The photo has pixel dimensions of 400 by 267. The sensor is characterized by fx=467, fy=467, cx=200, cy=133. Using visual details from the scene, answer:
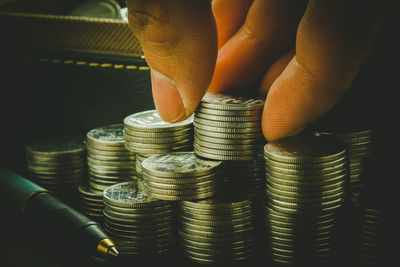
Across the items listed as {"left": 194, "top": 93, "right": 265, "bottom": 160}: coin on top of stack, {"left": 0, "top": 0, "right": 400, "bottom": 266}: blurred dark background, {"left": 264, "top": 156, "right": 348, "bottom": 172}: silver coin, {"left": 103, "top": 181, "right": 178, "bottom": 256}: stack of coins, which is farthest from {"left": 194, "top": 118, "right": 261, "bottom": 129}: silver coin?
{"left": 0, "top": 0, "right": 400, "bottom": 266}: blurred dark background

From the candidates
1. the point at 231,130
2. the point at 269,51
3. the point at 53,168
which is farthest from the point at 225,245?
the point at 53,168

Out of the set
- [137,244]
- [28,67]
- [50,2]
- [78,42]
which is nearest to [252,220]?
[137,244]

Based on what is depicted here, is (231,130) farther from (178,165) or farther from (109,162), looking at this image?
(109,162)

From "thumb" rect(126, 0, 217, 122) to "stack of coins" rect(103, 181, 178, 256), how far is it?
0.21 metres

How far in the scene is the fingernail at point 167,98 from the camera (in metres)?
0.94

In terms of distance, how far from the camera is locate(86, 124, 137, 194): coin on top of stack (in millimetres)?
1241

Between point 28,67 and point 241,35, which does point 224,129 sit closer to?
point 241,35

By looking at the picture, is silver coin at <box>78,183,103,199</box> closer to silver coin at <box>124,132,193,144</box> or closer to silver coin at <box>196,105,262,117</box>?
silver coin at <box>124,132,193,144</box>

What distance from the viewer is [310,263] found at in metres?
0.95

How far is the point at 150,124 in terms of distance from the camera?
45.2 inches

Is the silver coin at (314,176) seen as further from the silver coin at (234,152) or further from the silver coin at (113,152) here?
the silver coin at (113,152)

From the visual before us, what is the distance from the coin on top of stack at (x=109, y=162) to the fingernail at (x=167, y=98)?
0.29 metres

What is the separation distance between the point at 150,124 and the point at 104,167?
203 millimetres

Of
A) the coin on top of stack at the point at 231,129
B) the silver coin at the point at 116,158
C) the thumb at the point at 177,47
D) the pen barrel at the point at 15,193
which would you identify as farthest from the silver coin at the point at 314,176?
the pen barrel at the point at 15,193
